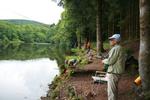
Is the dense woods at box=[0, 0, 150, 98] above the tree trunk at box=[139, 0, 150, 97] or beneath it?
above

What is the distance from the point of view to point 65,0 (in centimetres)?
3644

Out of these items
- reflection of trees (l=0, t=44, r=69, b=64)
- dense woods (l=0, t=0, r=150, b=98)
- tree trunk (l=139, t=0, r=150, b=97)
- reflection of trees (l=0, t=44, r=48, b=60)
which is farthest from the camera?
reflection of trees (l=0, t=44, r=48, b=60)

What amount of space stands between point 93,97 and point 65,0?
2351 centimetres

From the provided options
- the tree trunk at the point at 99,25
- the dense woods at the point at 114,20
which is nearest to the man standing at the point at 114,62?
the dense woods at the point at 114,20

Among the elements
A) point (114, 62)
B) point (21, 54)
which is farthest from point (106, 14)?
point (21, 54)

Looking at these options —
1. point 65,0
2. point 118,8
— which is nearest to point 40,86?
point 65,0

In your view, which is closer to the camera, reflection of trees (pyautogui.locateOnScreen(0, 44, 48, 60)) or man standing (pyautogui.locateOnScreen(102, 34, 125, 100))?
man standing (pyautogui.locateOnScreen(102, 34, 125, 100))

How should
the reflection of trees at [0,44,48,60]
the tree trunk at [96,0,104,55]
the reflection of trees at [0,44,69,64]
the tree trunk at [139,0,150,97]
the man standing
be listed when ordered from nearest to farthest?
1. the man standing
2. the tree trunk at [139,0,150,97]
3. the tree trunk at [96,0,104,55]
4. the reflection of trees at [0,44,69,64]
5. the reflection of trees at [0,44,48,60]

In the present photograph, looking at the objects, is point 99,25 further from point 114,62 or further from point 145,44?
point 114,62

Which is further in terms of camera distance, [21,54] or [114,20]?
[21,54]

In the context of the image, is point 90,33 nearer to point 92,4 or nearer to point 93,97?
point 92,4

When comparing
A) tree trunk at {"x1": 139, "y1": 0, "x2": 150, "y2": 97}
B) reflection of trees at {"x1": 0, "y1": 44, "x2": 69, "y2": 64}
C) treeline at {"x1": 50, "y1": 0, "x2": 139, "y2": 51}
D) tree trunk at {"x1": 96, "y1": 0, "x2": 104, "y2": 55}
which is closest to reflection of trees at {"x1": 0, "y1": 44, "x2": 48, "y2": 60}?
reflection of trees at {"x1": 0, "y1": 44, "x2": 69, "y2": 64}

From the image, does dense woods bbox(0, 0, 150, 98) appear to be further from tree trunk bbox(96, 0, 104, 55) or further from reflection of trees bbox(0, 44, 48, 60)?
reflection of trees bbox(0, 44, 48, 60)

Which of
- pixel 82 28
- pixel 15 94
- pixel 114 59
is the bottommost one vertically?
pixel 15 94
